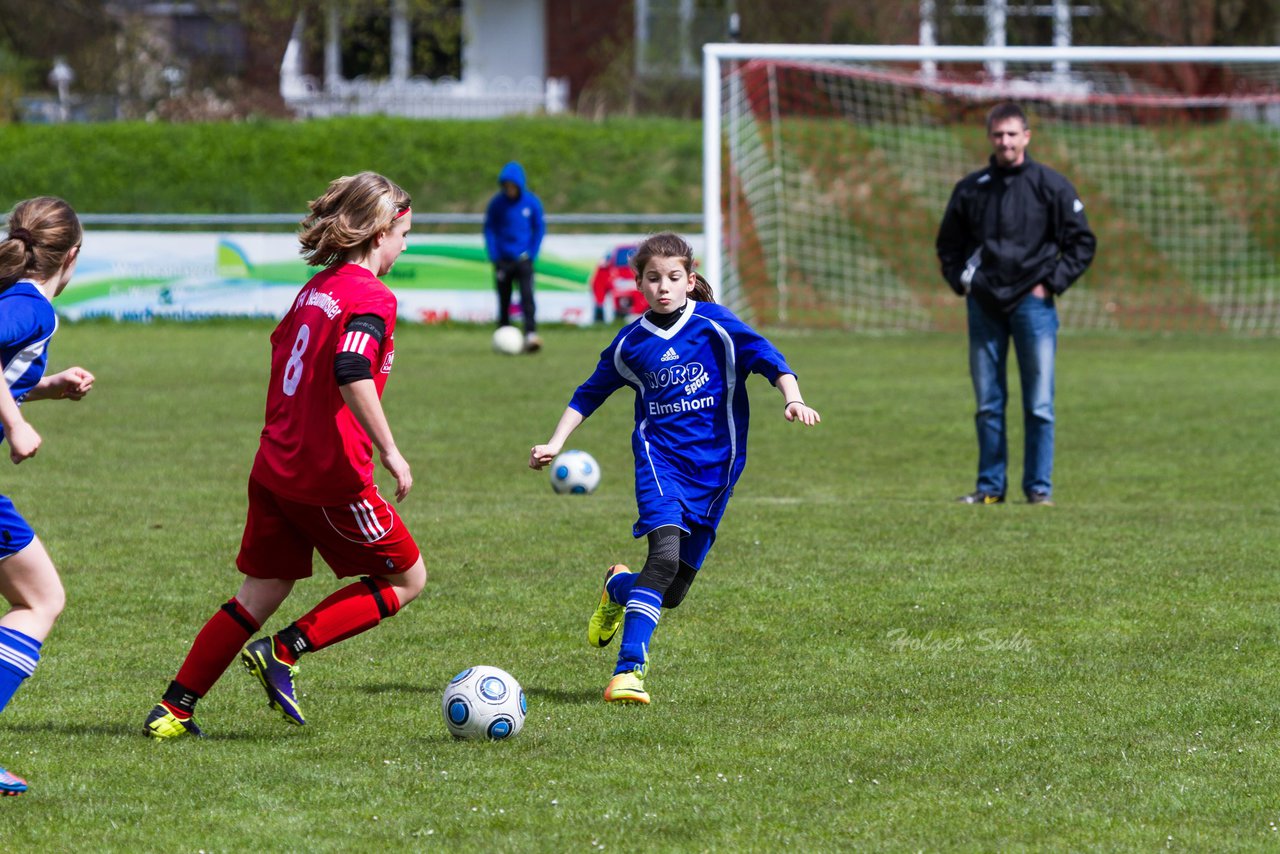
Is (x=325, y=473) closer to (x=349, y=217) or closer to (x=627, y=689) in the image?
(x=349, y=217)

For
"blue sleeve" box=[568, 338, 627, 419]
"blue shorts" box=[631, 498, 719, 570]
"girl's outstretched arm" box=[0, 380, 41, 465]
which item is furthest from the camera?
"blue sleeve" box=[568, 338, 627, 419]

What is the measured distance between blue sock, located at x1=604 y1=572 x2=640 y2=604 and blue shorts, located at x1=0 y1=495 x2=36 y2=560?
2060 millimetres

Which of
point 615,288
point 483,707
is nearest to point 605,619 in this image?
point 483,707

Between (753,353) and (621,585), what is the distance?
0.91 m

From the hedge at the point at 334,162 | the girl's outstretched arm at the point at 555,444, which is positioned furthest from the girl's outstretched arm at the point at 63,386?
the hedge at the point at 334,162

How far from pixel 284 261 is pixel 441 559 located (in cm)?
1523

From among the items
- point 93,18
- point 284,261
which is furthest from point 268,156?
point 93,18

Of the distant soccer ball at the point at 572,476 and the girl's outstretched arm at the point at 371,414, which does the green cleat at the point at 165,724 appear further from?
the distant soccer ball at the point at 572,476

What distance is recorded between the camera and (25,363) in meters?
4.48

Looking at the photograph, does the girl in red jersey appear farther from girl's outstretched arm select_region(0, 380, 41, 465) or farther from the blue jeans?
the blue jeans

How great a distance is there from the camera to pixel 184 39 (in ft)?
117

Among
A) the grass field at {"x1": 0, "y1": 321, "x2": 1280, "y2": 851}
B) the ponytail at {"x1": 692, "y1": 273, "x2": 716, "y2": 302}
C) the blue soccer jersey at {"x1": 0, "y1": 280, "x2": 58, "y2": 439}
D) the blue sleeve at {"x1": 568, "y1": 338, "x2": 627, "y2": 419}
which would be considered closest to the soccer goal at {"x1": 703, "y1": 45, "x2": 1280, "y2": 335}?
the grass field at {"x1": 0, "y1": 321, "x2": 1280, "y2": 851}

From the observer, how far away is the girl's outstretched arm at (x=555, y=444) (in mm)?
5520

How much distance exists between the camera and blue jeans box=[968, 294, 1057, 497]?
31.8 feet
